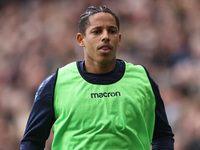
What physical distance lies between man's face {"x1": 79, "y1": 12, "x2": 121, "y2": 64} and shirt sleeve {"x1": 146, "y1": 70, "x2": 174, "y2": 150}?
39cm

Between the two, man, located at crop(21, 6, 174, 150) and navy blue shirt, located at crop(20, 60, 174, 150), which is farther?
navy blue shirt, located at crop(20, 60, 174, 150)

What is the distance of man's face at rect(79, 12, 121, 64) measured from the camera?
10.5 feet

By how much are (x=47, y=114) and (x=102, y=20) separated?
0.77 meters

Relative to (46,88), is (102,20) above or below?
above

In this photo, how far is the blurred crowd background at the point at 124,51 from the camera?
662cm

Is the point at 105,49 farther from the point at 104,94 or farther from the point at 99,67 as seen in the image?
the point at 104,94

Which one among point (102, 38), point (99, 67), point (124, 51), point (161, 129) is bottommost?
point (161, 129)

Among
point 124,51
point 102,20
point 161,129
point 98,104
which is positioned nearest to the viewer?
point 98,104

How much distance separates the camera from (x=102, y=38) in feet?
10.4

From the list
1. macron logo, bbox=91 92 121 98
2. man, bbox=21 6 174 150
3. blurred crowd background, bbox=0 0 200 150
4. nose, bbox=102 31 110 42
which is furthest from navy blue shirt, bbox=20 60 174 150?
blurred crowd background, bbox=0 0 200 150

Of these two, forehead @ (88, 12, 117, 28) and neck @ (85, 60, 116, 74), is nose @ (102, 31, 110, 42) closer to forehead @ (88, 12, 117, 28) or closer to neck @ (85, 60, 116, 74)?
forehead @ (88, 12, 117, 28)

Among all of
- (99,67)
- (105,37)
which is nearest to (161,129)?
(99,67)

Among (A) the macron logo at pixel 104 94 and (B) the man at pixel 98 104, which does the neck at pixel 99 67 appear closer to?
(B) the man at pixel 98 104

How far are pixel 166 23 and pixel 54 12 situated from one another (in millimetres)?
2513
